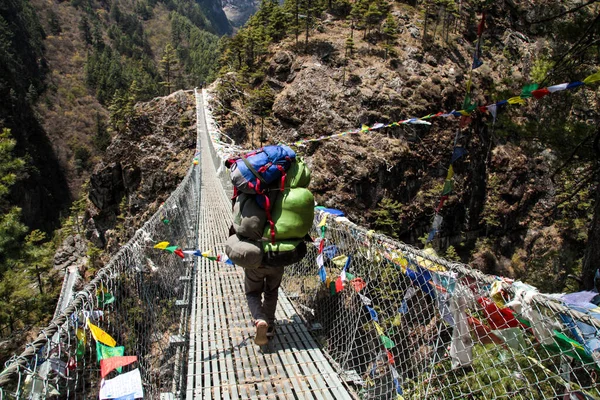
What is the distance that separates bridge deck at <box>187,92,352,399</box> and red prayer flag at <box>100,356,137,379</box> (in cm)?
78

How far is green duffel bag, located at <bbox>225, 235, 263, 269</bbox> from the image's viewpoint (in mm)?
2299

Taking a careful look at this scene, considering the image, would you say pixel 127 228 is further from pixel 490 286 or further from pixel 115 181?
pixel 490 286

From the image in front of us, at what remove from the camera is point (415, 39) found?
19344mm

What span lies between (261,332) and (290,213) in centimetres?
87

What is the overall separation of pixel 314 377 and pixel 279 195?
1.21 m

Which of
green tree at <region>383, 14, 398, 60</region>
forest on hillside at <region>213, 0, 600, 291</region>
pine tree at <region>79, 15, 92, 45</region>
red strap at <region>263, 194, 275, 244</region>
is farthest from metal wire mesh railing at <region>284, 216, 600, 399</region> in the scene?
pine tree at <region>79, 15, 92, 45</region>

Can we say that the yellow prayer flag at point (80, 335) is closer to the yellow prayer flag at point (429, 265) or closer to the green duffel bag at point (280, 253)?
the green duffel bag at point (280, 253)

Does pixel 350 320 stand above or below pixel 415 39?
below

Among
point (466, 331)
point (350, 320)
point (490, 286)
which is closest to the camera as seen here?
point (490, 286)

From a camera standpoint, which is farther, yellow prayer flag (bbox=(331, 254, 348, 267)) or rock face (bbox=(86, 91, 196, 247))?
rock face (bbox=(86, 91, 196, 247))

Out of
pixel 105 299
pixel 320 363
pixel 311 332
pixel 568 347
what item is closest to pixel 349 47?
pixel 311 332

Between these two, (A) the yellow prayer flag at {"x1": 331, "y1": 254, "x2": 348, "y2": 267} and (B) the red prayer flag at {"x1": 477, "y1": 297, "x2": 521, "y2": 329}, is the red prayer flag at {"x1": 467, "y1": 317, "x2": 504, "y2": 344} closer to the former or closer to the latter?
(B) the red prayer flag at {"x1": 477, "y1": 297, "x2": 521, "y2": 329}

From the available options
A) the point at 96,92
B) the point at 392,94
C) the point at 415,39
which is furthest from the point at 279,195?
the point at 96,92

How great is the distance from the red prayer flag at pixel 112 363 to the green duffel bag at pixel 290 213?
1.04m
